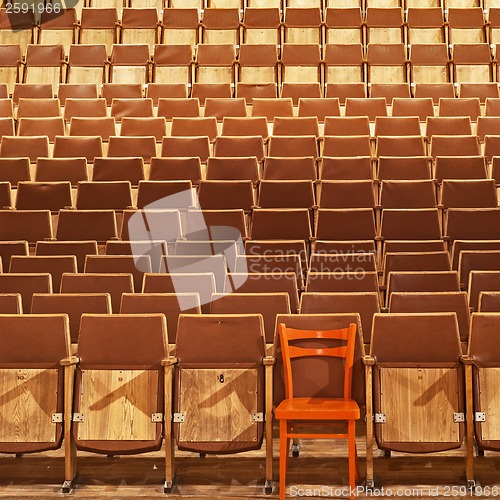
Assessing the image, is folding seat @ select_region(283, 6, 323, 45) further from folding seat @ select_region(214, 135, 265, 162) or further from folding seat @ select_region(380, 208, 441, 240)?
folding seat @ select_region(380, 208, 441, 240)

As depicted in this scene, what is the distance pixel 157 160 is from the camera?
0.98 metres

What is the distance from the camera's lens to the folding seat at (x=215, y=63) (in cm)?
130

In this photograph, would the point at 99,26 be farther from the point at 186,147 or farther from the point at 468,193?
the point at 468,193

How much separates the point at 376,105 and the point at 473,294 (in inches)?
21.4

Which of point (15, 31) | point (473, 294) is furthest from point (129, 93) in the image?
point (473, 294)

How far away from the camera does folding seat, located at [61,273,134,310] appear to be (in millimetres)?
699

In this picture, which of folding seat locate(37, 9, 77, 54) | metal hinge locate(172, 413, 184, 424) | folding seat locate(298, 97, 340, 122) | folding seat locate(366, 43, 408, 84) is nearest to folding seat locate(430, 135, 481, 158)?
folding seat locate(298, 97, 340, 122)

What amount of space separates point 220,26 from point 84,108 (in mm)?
352

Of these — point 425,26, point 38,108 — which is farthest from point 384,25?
point 38,108

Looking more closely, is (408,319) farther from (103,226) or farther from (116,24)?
(116,24)

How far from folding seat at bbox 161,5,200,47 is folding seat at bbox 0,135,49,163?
425mm

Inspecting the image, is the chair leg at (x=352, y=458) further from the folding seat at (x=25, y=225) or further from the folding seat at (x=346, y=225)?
the folding seat at (x=25, y=225)

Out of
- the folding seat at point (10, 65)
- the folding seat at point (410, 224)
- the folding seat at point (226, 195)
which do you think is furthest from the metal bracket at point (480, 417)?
the folding seat at point (10, 65)

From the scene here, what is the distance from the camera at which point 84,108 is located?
1.19 meters
